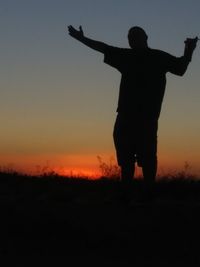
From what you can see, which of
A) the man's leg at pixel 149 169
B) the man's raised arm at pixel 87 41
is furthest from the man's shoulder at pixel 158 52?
the man's leg at pixel 149 169

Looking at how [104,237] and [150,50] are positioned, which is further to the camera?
[150,50]

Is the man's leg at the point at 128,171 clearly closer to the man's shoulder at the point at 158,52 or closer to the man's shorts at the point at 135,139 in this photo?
the man's shorts at the point at 135,139

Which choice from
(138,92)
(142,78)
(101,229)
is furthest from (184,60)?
(101,229)

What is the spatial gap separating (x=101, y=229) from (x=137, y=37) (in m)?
3.09

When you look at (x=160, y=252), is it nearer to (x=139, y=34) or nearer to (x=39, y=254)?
(x=39, y=254)

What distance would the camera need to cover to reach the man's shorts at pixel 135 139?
9445 millimetres

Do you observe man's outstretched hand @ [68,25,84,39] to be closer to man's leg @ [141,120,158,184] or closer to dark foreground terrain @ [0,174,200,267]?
man's leg @ [141,120,158,184]

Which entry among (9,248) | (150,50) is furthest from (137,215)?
(150,50)

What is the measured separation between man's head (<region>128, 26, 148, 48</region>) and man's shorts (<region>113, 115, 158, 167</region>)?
0.93m

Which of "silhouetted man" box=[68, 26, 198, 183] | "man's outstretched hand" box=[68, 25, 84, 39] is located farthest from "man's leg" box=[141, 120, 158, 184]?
"man's outstretched hand" box=[68, 25, 84, 39]

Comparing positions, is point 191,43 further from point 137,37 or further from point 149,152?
point 149,152

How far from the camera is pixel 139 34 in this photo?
31.3 feet

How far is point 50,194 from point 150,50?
2.18m

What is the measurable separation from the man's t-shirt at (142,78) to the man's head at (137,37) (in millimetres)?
155
